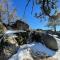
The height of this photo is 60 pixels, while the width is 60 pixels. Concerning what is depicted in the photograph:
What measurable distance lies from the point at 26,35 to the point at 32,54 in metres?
3.61

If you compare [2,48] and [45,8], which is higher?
[45,8]

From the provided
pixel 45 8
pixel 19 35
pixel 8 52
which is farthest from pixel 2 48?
pixel 45 8

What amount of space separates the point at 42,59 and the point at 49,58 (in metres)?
0.37

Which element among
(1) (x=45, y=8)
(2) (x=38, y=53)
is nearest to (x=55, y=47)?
(2) (x=38, y=53)

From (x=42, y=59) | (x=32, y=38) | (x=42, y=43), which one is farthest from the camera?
(x=32, y=38)

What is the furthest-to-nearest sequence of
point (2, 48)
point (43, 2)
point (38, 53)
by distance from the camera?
point (2, 48) < point (38, 53) < point (43, 2)

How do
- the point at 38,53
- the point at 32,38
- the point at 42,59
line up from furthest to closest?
the point at 32,38 < the point at 38,53 < the point at 42,59

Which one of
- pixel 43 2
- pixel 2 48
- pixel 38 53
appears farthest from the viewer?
pixel 2 48

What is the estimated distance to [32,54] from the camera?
32.1 ft

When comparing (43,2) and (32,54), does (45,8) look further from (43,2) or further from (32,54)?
(32,54)

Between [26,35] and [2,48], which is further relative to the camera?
[26,35]

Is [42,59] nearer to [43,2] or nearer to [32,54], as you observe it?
[32,54]

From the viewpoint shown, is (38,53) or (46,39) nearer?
(38,53)

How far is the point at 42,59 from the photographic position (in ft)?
30.9
